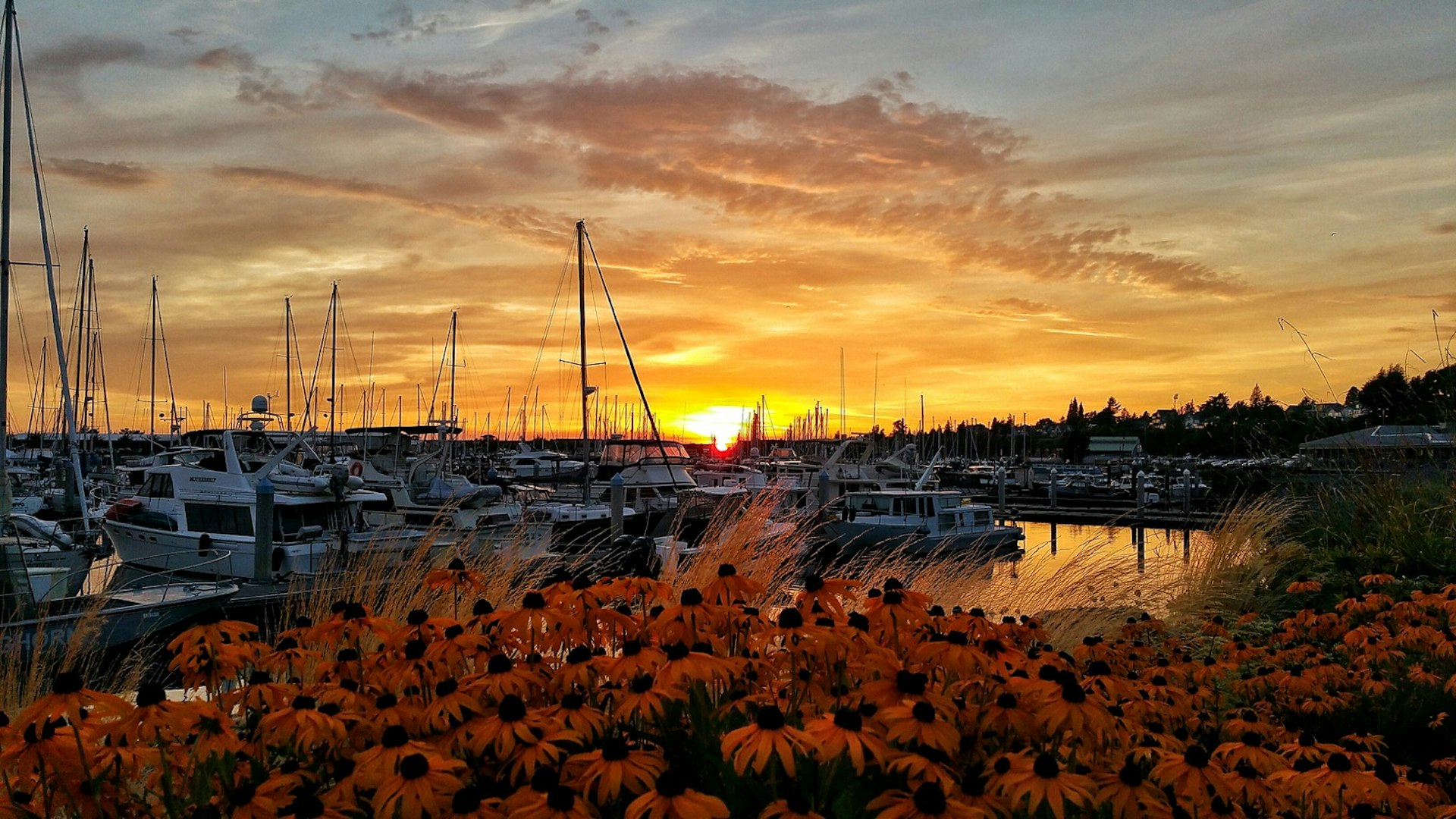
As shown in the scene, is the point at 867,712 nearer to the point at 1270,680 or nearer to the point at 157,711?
the point at 157,711

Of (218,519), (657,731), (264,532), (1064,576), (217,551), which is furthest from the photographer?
(218,519)

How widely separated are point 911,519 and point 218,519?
19164mm

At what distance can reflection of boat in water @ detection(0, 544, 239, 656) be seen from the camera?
1006 cm

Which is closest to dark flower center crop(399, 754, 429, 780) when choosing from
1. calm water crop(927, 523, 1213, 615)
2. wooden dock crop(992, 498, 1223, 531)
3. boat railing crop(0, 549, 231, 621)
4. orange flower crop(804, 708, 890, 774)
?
orange flower crop(804, 708, 890, 774)

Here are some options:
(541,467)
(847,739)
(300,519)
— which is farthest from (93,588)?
(541,467)

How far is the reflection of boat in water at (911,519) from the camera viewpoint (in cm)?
3030

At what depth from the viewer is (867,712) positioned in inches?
97.3

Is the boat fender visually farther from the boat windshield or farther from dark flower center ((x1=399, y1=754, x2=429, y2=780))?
dark flower center ((x1=399, y1=754, x2=429, y2=780))

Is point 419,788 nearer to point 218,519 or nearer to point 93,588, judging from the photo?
point 218,519

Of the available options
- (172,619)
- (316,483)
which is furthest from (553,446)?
(172,619)

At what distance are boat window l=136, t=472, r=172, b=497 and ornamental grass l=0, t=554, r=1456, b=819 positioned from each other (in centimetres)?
1924

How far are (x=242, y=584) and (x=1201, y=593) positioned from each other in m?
13.8

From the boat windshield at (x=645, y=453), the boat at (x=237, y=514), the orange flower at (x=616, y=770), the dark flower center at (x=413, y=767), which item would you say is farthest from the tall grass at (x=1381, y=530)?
the boat windshield at (x=645, y=453)

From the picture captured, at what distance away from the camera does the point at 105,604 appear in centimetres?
1077
